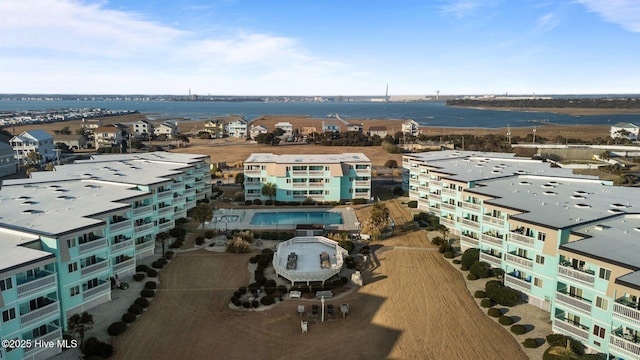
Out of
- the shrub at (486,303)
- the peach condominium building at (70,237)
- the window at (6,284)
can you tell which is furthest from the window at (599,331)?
the window at (6,284)

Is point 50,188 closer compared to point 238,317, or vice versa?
point 238,317

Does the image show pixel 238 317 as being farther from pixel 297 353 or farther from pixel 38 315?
pixel 38 315

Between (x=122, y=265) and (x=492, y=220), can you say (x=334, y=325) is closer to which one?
(x=492, y=220)

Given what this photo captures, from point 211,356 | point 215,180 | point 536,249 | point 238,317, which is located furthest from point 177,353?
point 215,180

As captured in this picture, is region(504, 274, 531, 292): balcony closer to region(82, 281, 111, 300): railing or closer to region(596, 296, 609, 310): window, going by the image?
region(596, 296, 609, 310): window

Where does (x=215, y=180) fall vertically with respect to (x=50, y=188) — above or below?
below

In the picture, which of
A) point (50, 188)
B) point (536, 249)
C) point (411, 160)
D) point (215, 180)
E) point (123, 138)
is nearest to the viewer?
point (536, 249)

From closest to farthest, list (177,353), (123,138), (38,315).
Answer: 1. (38,315)
2. (177,353)
3. (123,138)

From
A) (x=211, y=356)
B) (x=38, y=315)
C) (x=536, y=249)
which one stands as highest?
(x=536, y=249)

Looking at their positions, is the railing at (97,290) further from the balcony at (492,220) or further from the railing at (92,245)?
the balcony at (492,220)
